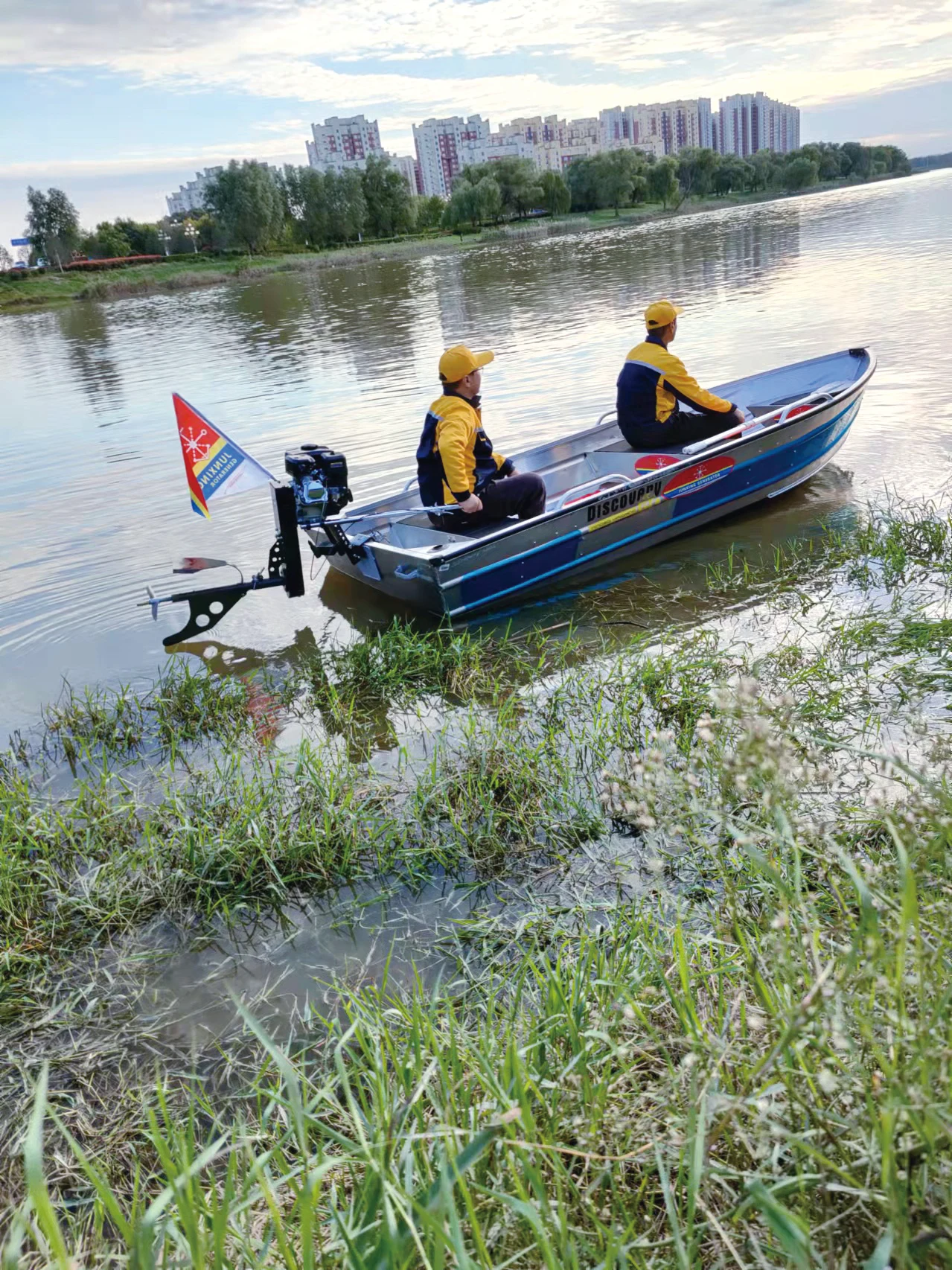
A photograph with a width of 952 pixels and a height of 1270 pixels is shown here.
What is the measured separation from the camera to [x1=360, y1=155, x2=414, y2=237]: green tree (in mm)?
69688

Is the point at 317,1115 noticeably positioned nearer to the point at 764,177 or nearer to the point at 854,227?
the point at 854,227

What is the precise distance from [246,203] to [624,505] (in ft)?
216

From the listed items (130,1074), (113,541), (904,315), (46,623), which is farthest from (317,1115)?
(904,315)

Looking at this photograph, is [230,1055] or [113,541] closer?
[230,1055]

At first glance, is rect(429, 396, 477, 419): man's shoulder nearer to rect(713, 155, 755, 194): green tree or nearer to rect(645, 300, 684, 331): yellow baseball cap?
rect(645, 300, 684, 331): yellow baseball cap

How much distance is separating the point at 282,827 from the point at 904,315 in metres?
14.7

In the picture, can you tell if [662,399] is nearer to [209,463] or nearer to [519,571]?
[519,571]

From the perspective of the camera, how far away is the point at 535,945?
Result: 277 centimetres

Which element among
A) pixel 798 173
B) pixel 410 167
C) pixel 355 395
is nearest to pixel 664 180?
pixel 798 173

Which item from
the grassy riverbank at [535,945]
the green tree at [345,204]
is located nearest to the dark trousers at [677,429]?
the grassy riverbank at [535,945]

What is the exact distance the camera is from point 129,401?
16250 millimetres

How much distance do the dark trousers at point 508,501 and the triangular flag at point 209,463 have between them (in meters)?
1.60

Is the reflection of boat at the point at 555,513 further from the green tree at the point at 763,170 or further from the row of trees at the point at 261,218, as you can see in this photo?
the green tree at the point at 763,170

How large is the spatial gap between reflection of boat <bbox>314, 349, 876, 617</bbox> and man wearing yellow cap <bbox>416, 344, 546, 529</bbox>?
184 millimetres
